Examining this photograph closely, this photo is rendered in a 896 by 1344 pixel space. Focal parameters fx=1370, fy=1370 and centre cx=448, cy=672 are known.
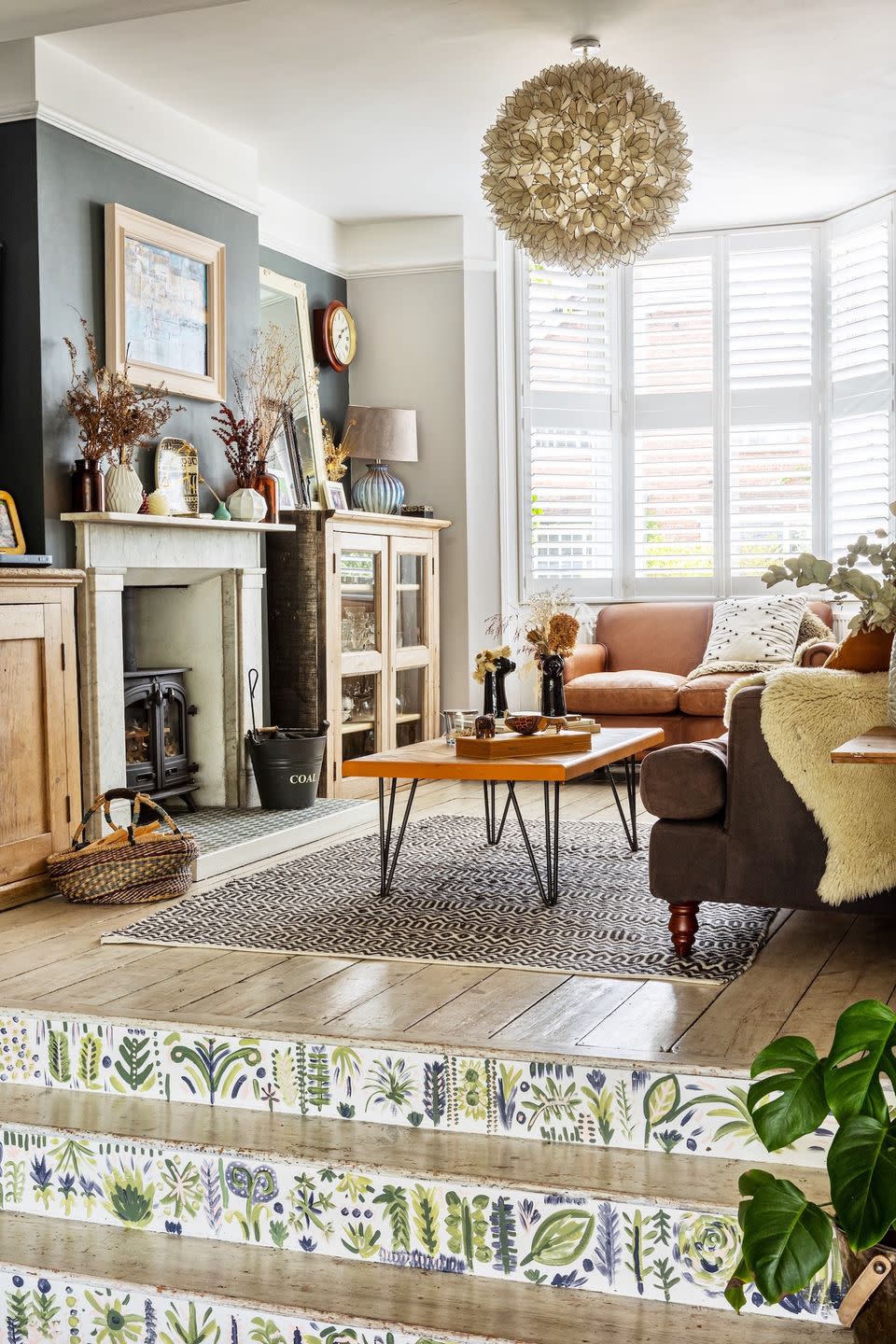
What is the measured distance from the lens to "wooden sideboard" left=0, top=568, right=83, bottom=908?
4332mm

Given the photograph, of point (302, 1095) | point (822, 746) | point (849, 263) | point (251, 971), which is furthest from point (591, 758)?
point (849, 263)

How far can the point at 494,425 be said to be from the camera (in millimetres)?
7371

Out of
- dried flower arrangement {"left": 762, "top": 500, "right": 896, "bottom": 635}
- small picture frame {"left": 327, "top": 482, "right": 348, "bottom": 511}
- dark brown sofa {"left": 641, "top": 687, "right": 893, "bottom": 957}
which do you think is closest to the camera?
dried flower arrangement {"left": 762, "top": 500, "right": 896, "bottom": 635}

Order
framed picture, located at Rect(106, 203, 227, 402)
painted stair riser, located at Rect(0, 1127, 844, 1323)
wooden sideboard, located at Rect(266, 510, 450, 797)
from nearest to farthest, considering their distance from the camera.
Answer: painted stair riser, located at Rect(0, 1127, 844, 1323)
framed picture, located at Rect(106, 203, 227, 402)
wooden sideboard, located at Rect(266, 510, 450, 797)

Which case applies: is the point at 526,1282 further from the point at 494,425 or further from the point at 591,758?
the point at 494,425

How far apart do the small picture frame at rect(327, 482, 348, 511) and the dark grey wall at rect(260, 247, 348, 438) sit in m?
0.64

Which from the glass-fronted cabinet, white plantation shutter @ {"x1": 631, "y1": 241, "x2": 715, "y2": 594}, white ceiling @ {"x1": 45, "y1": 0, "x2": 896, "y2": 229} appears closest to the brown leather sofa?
white plantation shutter @ {"x1": 631, "y1": 241, "x2": 715, "y2": 594}

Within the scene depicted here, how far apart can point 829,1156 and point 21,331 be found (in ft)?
12.9

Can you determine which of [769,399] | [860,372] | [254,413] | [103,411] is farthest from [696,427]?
[103,411]

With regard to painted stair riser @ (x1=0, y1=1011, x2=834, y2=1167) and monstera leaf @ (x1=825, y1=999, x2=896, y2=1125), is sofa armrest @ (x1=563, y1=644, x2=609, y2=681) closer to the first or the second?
painted stair riser @ (x1=0, y1=1011, x2=834, y2=1167)

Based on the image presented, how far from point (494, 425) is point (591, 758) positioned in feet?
11.4

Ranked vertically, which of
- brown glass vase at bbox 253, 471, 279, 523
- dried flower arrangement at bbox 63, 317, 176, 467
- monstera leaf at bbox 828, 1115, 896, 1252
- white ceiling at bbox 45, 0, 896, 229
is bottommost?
monstera leaf at bbox 828, 1115, 896, 1252

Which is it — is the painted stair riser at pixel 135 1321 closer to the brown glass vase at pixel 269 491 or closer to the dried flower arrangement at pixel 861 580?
the dried flower arrangement at pixel 861 580

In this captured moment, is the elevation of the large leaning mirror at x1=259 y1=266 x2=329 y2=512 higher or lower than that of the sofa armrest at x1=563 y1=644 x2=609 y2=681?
higher
